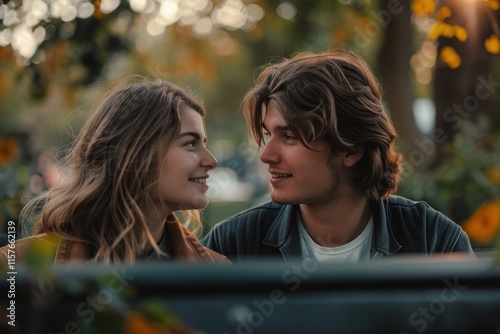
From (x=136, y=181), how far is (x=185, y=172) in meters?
0.19

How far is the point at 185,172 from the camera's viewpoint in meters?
3.08

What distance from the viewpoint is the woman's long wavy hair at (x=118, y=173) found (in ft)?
9.50

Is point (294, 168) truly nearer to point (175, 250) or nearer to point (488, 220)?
point (175, 250)

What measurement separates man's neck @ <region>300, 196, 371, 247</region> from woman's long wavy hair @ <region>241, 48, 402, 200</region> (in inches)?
4.9

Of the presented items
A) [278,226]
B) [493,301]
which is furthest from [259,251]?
[493,301]

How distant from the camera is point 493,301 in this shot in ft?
4.00

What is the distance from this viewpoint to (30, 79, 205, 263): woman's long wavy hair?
289 centimetres

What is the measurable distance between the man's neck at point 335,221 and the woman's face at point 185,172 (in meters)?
0.57

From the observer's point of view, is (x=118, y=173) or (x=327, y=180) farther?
(x=327, y=180)

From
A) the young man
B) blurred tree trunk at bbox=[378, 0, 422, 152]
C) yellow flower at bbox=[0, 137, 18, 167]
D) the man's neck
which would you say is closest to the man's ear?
the young man

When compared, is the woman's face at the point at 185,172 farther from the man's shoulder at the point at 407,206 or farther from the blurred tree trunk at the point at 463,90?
the blurred tree trunk at the point at 463,90

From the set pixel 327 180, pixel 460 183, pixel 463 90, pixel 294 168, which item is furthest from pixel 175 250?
pixel 463 90

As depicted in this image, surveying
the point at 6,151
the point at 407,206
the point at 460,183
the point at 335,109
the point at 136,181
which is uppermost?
the point at 335,109

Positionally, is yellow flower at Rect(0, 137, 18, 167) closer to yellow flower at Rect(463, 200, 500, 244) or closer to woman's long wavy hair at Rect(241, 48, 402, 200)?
woman's long wavy hair at Rect(241, 48, 402, 200)
